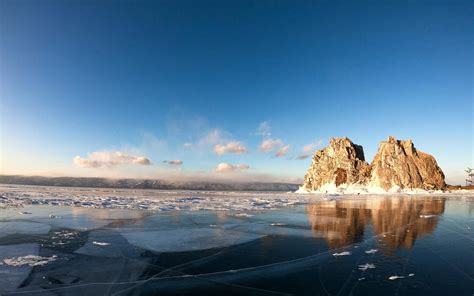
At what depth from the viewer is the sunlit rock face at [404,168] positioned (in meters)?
81.2

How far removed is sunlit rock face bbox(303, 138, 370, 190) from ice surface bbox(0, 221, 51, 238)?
84860 millimetres

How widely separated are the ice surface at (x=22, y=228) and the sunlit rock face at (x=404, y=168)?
266ft

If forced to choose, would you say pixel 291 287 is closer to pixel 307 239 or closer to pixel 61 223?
pixel 307 239

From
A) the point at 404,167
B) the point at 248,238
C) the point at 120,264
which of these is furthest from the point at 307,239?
the point at 404,167

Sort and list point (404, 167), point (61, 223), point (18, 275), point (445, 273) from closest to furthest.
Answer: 1. point (18, 275)
2. point (445, 273)
3. point (61, 223)
4. point (404, 167)

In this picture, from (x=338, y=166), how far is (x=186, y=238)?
88663 mm

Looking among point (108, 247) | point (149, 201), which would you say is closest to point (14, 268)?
point (108, 247)

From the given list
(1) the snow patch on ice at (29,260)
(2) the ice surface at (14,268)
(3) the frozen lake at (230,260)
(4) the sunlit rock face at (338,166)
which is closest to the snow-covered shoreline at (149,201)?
(3) the frozen lake at (230,260)

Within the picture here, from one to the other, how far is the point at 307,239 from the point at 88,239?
25.1ft

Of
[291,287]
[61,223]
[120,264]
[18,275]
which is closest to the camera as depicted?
[291,287]

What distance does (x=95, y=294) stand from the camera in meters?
5.92

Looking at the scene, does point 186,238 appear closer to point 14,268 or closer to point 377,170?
point 14,268

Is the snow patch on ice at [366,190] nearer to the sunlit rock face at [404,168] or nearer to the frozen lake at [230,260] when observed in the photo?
the sunlit rock face at [404,168]

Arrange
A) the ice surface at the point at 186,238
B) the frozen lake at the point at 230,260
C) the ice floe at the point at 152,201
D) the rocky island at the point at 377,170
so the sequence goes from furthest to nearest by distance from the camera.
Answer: the rocky island at the point at 377,170
the ice floe at the point at 152,201
the ice surface at the point at 186,238
the frozen lake at the point at 230,260
